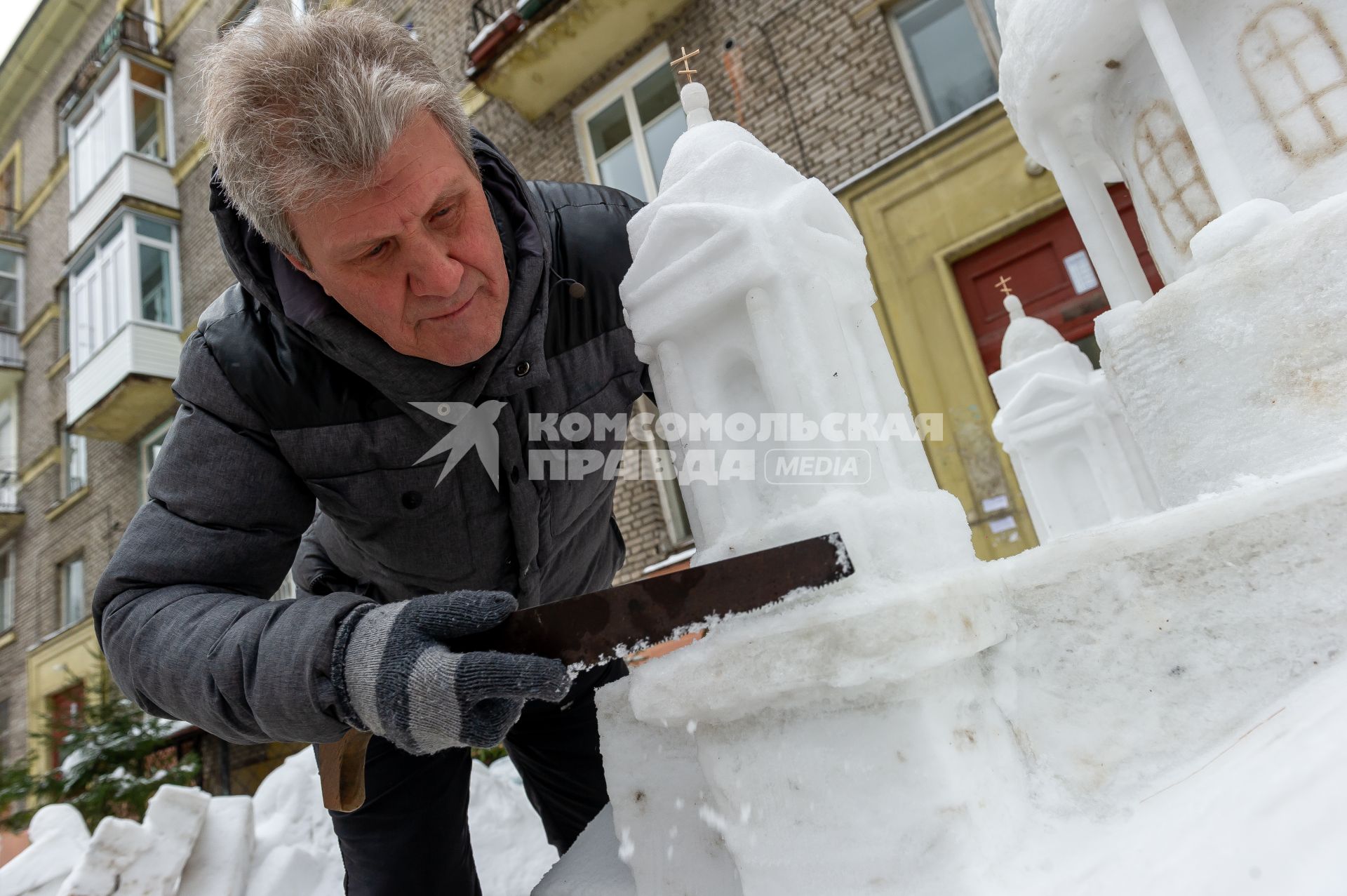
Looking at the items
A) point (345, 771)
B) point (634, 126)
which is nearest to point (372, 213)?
point (345, 771)

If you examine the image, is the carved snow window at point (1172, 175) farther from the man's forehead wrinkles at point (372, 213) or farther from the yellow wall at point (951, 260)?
the yellow wall at point (951, 260)

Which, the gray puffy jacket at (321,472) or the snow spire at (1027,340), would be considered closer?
the gray puffy jacket at (321,472)

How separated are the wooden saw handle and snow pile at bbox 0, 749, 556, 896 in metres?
1.54

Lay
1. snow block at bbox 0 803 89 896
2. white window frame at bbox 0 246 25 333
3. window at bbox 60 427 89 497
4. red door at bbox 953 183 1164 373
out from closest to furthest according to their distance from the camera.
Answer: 1. snow block at bbox 0 803 89 896
2. red door at bbox 953 183 1164 373
3. window at bbox 60 427 89 497
4. white window frame at bbox 0 246 25 333

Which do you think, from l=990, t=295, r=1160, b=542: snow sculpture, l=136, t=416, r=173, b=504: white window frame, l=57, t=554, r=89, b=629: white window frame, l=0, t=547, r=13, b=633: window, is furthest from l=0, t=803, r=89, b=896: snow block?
l=0, t=547, r=13, b=633: window

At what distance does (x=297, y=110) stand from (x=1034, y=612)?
60.5 inches

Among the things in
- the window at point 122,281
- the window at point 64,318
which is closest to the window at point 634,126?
the window at point 122,281

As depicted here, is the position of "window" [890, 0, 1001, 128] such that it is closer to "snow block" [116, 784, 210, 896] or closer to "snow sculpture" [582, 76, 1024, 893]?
"snow sculpture" [582, 76, 1024, 893]

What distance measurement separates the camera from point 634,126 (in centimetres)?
866

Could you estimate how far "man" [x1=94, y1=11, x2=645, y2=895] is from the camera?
3.96ft

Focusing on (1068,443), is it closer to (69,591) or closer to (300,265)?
(300,265)

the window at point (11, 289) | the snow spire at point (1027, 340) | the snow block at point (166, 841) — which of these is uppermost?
the window at point (11, 289)

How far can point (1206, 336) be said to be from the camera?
1.47 metres

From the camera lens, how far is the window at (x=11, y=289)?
16.6 meters
